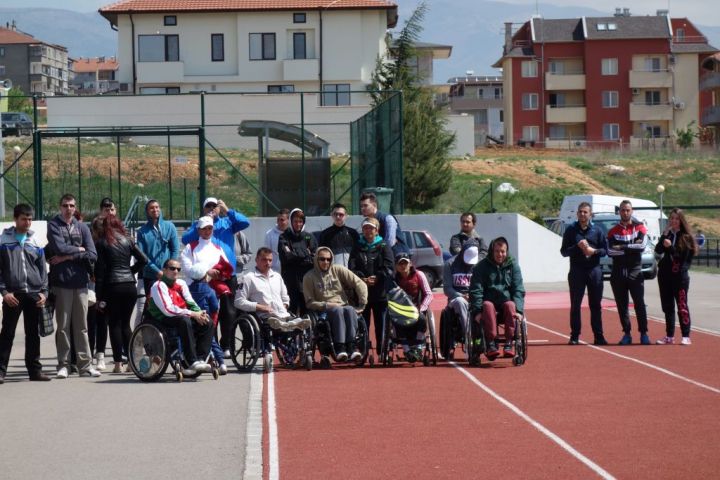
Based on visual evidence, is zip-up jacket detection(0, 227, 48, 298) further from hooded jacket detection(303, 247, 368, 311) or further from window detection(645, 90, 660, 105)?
window detection(645, 90, 660, 105)

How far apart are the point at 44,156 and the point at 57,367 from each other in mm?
22649

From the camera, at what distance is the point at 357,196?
3225 centimetres

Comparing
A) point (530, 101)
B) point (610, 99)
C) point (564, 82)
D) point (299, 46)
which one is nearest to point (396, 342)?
point (299, 46)

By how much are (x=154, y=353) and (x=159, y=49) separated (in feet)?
191

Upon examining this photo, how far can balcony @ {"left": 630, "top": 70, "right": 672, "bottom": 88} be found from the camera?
310 feet

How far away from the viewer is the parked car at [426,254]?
28.9 metres

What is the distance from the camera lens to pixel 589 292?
17.3m

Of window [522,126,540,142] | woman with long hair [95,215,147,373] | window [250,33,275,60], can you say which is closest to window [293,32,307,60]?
window [250,33,275,60]

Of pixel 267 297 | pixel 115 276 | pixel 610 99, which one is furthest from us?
pixel 610 99

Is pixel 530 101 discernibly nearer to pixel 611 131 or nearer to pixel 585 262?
pixel 611 131

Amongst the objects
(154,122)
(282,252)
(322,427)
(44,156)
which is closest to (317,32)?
(154,122)

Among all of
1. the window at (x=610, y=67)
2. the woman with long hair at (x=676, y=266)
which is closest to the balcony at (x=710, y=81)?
the window at (x=610, y=67)

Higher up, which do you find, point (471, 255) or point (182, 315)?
point (471, 255)

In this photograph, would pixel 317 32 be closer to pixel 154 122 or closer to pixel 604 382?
pixel 154 122
